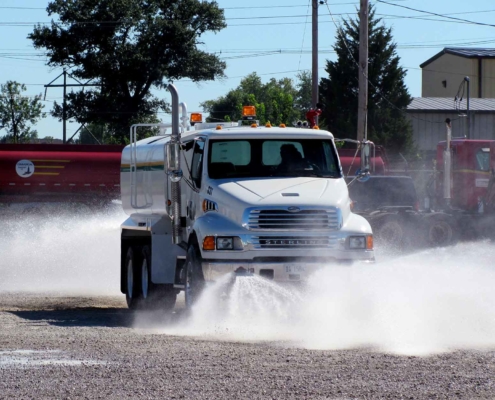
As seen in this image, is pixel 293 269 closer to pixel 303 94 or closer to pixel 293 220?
pixel 293 220

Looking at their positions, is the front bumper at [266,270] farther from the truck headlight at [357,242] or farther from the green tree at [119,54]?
the green tree at [119,54]

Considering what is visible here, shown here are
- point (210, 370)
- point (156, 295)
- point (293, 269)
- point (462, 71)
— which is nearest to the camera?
point (210, 370)

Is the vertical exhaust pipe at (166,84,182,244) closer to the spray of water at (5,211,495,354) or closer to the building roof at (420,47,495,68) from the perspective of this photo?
the spray of water at (5,211,495,354)

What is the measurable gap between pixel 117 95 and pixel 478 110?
28.2 metres

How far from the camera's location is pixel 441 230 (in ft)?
85.3

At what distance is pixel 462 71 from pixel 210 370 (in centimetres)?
8496

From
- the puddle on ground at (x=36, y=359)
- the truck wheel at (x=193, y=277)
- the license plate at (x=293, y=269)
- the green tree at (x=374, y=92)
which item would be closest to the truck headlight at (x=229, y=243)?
the truck wheel at (x=193, y=277)

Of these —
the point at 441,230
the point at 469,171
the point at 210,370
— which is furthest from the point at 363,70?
the point at 210,370

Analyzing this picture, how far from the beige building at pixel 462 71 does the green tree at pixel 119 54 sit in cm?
3296

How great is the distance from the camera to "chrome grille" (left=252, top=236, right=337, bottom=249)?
12.5 m

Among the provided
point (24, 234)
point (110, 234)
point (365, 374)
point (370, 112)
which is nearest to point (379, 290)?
point (365, 374)

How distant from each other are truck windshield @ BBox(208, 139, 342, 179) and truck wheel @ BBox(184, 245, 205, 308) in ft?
3.87

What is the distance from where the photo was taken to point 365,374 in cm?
874

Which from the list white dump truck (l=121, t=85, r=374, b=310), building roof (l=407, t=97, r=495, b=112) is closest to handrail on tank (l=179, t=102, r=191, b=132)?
white dump truck (l=121, t=85, r=374, b=310)
